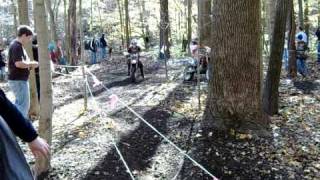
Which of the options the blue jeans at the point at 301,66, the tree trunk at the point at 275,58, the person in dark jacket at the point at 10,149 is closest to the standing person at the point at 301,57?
the blue jeans at the point at 301,66

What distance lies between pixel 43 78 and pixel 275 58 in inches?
193

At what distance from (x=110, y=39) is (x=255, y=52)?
3825 centimetres

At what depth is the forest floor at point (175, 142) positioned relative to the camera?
6188 mm

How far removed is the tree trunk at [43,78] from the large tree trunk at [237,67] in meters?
2.76

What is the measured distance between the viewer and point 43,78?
5.66 metres

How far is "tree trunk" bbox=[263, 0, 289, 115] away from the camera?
8.66 metres

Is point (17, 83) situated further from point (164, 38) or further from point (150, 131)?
point (164, 38)

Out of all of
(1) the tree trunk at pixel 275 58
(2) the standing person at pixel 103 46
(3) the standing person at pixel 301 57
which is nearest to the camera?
(1) the tree trunk at pixel 275 58

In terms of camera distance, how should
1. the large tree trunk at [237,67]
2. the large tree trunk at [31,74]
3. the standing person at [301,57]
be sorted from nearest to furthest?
the large tree trunk at [237,67] → the large tree trunk at [31,74] → the standing person at [301,57]

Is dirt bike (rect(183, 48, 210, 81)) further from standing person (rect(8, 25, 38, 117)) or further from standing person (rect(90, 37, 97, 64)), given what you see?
standing person (rect(90, 37, 97, 64))

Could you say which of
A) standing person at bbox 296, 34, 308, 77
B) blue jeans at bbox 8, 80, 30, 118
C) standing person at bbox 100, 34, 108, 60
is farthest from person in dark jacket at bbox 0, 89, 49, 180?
standing person at bbox 100, 34, 108, 60

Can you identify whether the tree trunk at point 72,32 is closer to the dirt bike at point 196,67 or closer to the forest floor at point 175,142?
the dirt bike at point 196,67

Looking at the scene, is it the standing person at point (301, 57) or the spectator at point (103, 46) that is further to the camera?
the spectator at point (103, 46)

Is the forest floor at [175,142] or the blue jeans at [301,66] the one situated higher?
the blue jeans at [301,66]
